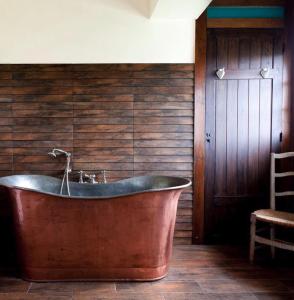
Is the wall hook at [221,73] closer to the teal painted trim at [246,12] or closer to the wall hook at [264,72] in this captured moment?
the wall hook at [264,72]

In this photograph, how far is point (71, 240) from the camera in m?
2.52

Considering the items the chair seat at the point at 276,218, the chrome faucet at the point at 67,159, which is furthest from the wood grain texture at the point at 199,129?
the chrome faucet at the point at 67,159

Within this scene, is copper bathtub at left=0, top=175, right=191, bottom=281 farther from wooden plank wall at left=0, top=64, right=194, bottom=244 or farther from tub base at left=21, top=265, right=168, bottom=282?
wooden plank wall at left=0, top=64, right=194, bottom=244

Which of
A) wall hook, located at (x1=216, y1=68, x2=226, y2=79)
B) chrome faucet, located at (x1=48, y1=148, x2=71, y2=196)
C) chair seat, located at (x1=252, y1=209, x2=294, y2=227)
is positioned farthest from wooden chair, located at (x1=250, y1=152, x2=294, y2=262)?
chrome faucet, located at (x1=48, y1=148, x2=71, y2=196)

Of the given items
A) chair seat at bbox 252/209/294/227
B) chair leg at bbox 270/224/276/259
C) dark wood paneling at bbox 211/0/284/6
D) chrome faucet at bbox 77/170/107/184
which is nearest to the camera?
chair seat at bbox 252/209/294/227

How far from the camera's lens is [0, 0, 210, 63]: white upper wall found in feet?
10.8

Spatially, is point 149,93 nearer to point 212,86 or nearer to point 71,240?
point 212,86

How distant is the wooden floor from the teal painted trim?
2411mm

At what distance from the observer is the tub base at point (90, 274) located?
2.58m

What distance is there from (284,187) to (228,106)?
1034mm

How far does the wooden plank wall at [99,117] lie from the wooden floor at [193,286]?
1023 millimetres

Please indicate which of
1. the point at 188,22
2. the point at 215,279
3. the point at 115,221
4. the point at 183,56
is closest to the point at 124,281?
the point at 115,221

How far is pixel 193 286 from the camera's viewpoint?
2555 mm

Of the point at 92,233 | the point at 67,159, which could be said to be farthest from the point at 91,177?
the point at 92,233
